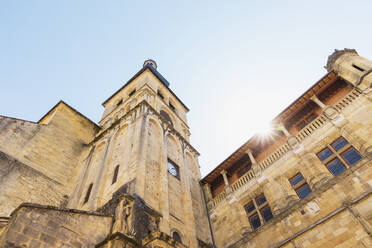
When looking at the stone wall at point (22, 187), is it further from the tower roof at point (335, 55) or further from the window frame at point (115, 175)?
the tower roof at point (335, 55)

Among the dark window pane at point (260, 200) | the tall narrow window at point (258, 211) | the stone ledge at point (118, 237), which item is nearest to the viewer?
the stone ledge at point (118, 237)

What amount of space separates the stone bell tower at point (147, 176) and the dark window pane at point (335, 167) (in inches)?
264

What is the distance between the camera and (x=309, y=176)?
37.2ft

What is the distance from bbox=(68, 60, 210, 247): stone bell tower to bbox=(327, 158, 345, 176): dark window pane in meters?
6.71

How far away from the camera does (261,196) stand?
13086mm

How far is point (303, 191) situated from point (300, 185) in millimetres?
289

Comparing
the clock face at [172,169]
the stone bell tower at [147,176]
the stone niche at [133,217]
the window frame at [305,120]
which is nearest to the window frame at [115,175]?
the stone bell tower at [147,176]

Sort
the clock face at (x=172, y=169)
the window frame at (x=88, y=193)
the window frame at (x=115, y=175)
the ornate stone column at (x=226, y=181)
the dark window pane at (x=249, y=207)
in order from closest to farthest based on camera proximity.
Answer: the dark window pane at (x=249, y=207), the window frame at (x=115, y=175), the window frame at (x=88, y=193), the ornate stone column at (x=226, y=181), the clock face at (x=172, y=169)

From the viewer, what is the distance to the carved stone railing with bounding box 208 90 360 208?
39.9 feet

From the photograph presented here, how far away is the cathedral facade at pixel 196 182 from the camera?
8617 mm

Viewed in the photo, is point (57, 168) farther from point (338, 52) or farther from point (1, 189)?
point (338, 52)

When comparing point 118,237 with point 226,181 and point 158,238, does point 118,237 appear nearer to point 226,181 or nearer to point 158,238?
point 158,238

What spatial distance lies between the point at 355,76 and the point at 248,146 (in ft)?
21.3

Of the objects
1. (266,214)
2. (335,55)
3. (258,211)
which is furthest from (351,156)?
(335,55)
